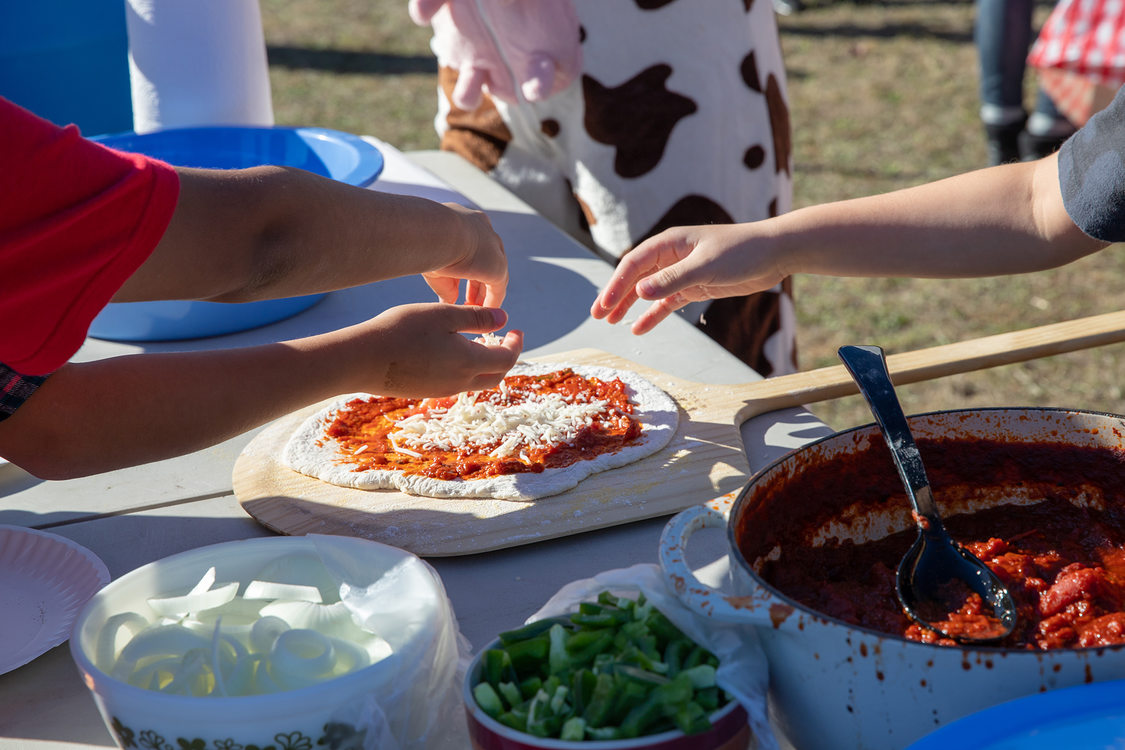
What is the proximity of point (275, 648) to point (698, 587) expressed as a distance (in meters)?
0.32

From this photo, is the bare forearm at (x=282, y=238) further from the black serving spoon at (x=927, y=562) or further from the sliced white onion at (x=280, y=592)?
the black serving spoon at (x=927, y=562)

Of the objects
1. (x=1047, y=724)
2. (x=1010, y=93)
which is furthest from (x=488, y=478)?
(x=1010, y=93)

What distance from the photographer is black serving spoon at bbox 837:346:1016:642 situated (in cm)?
85

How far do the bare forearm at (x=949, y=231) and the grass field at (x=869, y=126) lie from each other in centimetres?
224

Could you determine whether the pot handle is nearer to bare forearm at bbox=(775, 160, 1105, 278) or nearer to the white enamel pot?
the white enamel pot

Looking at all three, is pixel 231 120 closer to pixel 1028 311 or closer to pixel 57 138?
pixel 57 138

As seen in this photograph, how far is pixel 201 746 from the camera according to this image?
76 cm

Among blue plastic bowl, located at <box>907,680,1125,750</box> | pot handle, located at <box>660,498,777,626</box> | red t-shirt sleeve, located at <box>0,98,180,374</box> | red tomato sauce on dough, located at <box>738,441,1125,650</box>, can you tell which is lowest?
red tomato sauce on dough, located at <box>738,441,1125,650</box>

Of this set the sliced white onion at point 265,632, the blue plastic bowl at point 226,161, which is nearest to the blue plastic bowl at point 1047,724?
the sliced white onion at point 265,632

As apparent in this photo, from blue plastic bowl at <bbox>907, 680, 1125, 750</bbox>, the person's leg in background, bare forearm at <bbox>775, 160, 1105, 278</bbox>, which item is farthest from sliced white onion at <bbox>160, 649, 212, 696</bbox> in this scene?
the person's leg in background

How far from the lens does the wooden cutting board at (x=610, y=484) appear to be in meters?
1.23

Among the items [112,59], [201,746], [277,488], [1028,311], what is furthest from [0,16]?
[1028,311]

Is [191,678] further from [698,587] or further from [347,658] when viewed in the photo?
[698,587]

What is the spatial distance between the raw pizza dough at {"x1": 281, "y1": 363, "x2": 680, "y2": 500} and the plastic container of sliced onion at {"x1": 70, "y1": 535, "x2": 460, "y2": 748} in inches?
14.1
